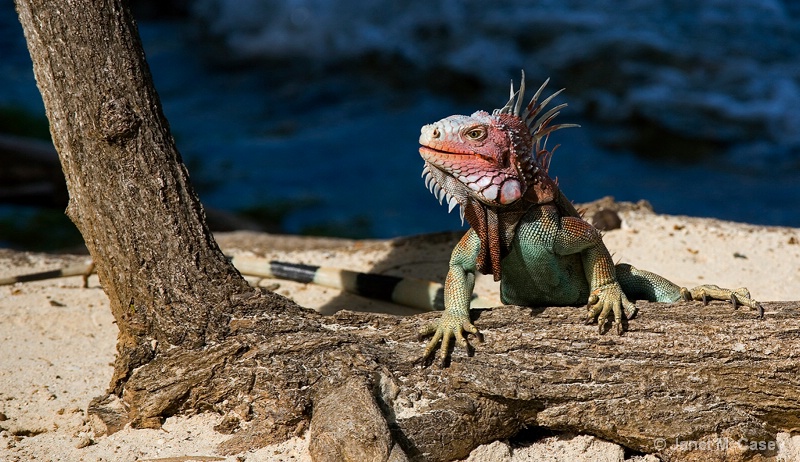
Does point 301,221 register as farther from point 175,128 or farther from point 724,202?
point 724,202

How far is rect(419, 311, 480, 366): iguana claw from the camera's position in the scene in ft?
12.2

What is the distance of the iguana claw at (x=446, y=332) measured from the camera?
3.73 m

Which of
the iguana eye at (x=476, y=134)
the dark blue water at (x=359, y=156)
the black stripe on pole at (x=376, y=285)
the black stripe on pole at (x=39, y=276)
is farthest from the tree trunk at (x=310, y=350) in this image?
the dark blue water at (x=359, y=156)

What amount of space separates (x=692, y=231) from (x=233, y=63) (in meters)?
15.7

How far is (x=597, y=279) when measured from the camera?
3883 mm

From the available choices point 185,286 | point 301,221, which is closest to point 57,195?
point 301,221

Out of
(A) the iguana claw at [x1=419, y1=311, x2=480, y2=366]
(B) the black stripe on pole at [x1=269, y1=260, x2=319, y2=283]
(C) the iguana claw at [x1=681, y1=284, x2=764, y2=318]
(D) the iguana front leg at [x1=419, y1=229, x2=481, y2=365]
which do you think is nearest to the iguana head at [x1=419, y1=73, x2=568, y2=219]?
(D) the iguana front leg at [x1=419, y1=229, x2=481, y2=365]

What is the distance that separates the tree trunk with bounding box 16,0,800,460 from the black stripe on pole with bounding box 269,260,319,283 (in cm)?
204

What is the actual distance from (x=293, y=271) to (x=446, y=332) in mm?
2557

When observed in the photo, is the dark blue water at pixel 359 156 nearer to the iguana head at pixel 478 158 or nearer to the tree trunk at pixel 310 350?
the tree trunk at pixel 310 350

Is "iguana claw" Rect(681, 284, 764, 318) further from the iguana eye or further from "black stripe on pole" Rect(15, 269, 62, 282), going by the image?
"black stripe on pole" Rect(15, 269, 62, 282)

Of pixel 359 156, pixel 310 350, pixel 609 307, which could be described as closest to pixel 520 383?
pixel 609 307

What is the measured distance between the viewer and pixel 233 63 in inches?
807

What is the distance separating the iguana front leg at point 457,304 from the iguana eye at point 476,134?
0.49 m
